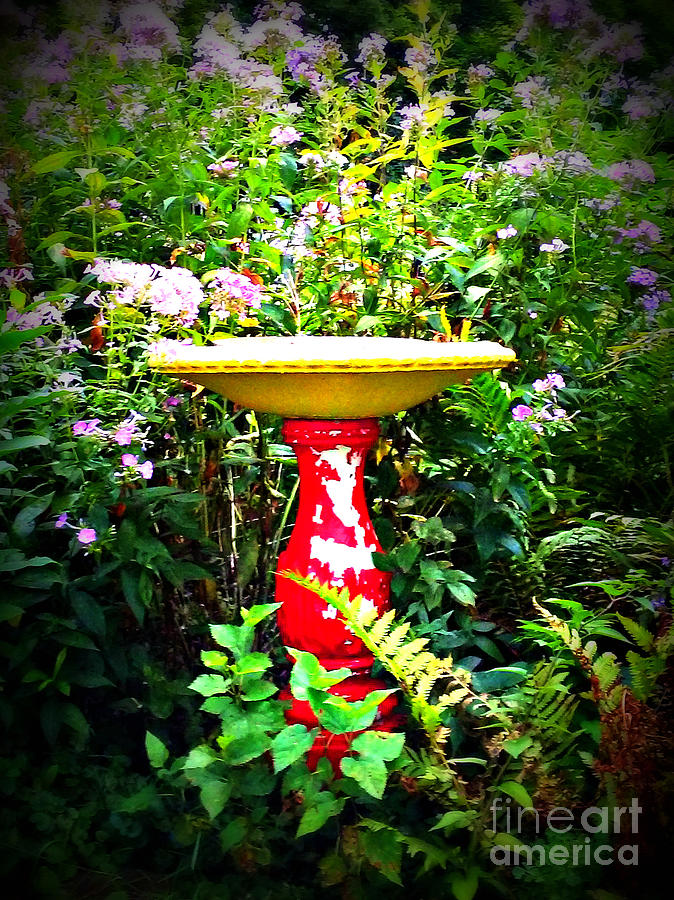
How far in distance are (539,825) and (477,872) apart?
0.18 metres

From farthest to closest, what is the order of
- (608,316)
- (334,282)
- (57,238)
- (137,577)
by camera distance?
(608,316), (334,282), (57,238), (137,577)

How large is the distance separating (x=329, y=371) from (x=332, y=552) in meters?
0.48

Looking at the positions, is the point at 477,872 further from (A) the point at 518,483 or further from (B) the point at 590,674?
(A) the point at 518,483

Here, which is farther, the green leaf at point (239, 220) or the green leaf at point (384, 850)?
the green leaf at point (239, 220)

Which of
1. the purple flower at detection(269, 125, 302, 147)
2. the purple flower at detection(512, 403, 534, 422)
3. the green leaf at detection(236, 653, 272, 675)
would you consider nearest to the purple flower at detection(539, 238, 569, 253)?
the purple flower at detection(512, 403, 534, 422)

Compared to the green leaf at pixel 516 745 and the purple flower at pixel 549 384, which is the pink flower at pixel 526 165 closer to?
the purple flower at pixel 549 384

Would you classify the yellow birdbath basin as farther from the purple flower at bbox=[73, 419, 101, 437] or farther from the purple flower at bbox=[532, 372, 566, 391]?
the purple flower at bbox=[532, 372, 566, 391]

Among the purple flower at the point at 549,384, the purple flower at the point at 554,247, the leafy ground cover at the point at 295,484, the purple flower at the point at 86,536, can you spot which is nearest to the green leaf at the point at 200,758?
the leafy ground cover at the point at 295,484

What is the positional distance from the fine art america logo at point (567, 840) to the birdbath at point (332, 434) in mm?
361

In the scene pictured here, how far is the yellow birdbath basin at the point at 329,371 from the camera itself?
1614mm

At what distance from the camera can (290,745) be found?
1.60m

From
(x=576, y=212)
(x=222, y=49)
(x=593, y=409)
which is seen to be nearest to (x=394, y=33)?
(x=222, y=49)

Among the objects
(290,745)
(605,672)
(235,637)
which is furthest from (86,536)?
(605,672)

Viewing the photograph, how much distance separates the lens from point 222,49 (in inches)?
95.0
